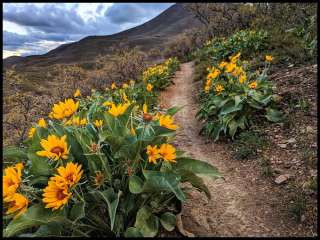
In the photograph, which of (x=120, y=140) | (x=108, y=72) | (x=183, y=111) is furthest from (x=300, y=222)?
(x=108, y=72)

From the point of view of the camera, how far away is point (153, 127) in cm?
321

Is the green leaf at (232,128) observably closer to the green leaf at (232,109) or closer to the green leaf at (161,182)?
the green leaf at (232,109)

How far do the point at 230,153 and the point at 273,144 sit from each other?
670 mm

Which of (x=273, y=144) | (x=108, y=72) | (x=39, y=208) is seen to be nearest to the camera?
(x=39, y=208)

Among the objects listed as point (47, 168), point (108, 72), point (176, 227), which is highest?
point (47, 168)

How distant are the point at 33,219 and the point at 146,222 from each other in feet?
3.04

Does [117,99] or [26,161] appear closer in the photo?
[26,161]

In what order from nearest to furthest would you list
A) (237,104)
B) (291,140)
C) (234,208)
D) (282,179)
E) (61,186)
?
(61,186)
(234,208)
(282,179)
(291,140)
(237,104)

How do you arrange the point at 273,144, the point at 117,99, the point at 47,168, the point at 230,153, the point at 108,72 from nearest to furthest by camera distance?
1. the point at 47,168
2. the point at 273,144
3. the point at 230,153
4. the point at 117,99
5. the point at 108,72

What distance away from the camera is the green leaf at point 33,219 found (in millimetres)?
2602

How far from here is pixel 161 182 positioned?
2.77m

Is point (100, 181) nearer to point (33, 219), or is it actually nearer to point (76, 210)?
point (76, 210)

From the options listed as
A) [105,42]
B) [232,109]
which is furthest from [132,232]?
[105,42]

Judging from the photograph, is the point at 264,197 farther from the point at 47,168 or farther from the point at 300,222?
the point at 47,168
